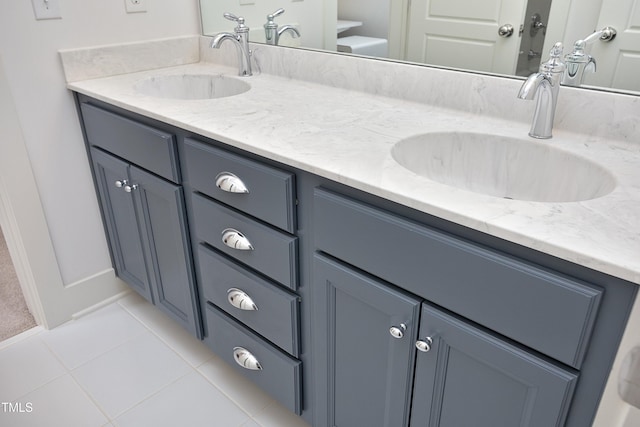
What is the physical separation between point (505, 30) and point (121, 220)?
1349mm

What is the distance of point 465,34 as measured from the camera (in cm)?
123

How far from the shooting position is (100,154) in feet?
5.45

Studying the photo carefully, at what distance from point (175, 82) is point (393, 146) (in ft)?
3.41

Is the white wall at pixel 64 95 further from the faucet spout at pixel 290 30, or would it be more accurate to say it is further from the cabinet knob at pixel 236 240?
the cabinet knob at pixel 236 240

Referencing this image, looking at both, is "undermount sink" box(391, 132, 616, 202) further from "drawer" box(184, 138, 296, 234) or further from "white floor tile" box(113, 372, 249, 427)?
"white floor tile" box(113, 372, 249, 427)

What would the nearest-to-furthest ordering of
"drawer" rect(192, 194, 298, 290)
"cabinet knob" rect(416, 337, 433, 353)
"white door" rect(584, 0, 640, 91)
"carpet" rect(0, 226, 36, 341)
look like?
"cabinet knob" rect(416, 337, 433, 353) → "white door" rect(584, 0, 640, 91) → "drawer" rect(192, 194, 298, 290) → "carpet" rect(0, 226, 36, 341)

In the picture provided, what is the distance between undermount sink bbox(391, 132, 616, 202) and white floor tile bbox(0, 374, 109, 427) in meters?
1.18

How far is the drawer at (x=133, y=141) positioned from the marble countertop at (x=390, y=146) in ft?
0.20

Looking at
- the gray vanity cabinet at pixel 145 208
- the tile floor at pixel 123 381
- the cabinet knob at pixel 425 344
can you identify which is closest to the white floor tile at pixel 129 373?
the tile floor at pixel 123 381

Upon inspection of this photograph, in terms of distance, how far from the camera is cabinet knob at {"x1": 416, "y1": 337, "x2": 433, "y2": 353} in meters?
0.88

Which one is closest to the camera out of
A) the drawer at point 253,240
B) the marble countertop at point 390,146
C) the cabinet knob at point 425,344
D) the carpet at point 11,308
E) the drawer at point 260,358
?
→ the marble countertop at point 390,146

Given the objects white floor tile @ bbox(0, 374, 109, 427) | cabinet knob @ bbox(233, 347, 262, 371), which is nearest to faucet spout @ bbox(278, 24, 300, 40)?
cabinet knob @ bbox(233, 347, 262, 371)

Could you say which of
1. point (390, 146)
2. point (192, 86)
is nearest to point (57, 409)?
point (192, 86)

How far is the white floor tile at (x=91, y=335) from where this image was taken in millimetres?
1693
